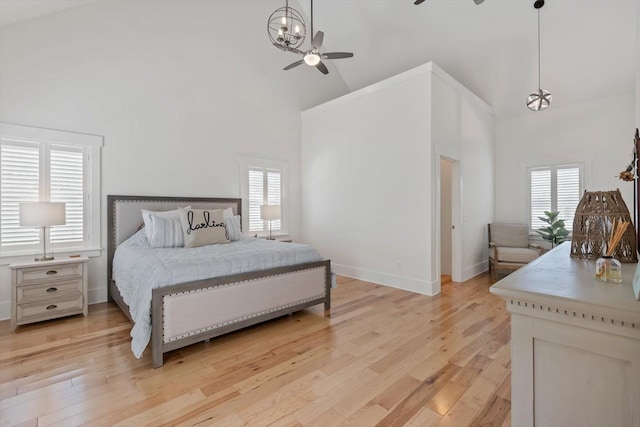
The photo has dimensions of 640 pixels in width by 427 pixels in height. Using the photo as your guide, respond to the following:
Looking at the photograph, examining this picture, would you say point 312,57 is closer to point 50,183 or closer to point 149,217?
point 149,217

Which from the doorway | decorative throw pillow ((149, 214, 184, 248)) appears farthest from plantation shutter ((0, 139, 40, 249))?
the doorway

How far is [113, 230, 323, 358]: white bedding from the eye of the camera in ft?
7.71

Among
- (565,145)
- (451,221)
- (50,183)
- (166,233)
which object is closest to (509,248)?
(451,221)

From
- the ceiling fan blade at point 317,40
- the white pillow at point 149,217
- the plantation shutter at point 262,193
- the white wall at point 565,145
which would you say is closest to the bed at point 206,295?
the white pillow at point 149,217

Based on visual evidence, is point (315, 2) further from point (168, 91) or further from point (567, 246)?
point (567, 246)

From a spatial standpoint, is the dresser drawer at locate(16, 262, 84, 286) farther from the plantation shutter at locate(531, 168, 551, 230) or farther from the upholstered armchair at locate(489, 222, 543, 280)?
the plantation shutter at locate(531, 168, 551, 230)

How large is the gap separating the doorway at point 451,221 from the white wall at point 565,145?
1430 mm

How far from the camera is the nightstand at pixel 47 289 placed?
296cm

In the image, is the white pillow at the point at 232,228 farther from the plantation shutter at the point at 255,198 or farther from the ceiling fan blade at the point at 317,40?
the ceiling fan blade at the point at 317,40

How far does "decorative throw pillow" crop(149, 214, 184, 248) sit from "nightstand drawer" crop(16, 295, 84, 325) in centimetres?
96

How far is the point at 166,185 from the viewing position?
4.39 m

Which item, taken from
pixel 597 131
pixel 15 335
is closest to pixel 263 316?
pixel 15 335

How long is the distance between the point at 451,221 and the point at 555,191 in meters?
2.09

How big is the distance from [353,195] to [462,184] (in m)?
1.81
